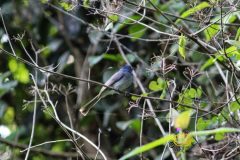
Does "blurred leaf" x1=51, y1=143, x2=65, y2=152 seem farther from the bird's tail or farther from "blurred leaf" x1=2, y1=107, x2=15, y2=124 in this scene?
the bird's tail

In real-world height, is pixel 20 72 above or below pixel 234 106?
below

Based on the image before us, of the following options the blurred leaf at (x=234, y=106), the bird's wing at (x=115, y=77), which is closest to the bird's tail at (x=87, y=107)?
the bird's wing at (x=115, y=77)

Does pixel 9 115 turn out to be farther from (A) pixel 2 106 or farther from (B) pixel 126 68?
(B) pixel 126 68

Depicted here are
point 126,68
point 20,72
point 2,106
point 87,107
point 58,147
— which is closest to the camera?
point 87,107

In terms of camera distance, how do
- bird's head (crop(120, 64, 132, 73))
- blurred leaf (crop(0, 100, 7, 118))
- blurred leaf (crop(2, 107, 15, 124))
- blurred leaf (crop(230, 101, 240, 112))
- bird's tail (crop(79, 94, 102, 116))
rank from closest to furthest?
blurred leaf (crop(230, 101, 240, 112))
bird's tail (crop(79, 94, 102, 116))
bird's head (crop(120, 64, 132, 73))
blurred leaf (crop(0, 100, 7, 118))
blurred leaf (crop(2, 107, 15, 124))

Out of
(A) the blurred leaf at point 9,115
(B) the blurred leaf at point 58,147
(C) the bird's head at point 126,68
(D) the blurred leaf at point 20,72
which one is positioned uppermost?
(C) the bird's head at point 126,68

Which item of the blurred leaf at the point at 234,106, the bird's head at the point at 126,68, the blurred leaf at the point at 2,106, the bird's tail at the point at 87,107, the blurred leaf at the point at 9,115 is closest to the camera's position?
the blurred leaf at the point at 234,106

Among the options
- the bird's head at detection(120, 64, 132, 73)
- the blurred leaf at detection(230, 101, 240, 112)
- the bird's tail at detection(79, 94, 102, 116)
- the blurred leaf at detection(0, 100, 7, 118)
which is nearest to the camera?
the blurred leaf at detection(230, 101, 240, 112)

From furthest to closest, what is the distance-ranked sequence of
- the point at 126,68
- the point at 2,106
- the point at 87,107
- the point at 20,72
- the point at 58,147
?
the point at 58,147
the point at 20,72
the point at 2,106
the point at 126,68
the point at 87,107

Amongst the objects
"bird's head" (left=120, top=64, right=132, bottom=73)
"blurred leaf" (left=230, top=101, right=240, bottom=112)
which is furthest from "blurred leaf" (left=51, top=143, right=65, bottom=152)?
"blurred leaf" (left=230, top=101, right=240, bottom=112)

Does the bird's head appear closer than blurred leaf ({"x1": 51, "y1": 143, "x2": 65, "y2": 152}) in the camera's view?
Yes

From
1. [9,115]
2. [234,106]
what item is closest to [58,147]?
[9,115]

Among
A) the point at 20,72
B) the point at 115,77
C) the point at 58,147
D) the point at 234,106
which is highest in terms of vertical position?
the point at 234,106

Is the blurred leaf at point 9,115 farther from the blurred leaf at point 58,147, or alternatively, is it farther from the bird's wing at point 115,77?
the bird's wing at point 115,77
